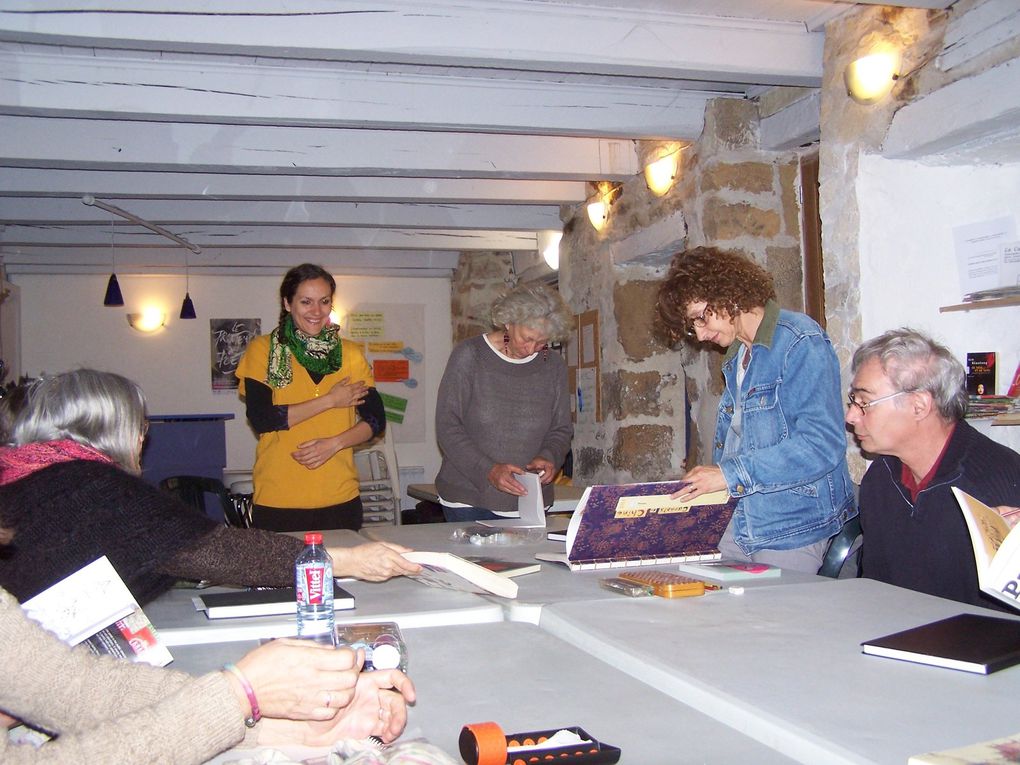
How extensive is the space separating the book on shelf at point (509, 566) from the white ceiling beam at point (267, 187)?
11.0ft

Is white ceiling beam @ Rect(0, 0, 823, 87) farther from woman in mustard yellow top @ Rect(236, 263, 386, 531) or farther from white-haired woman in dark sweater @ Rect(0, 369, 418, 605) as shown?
white-haired woman in dark sweater @ Rect(0, 369, 418, 605)

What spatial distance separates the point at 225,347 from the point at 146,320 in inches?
27.3

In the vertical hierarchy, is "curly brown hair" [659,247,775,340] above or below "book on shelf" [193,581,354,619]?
above

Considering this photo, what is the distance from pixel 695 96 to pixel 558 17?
109 cm

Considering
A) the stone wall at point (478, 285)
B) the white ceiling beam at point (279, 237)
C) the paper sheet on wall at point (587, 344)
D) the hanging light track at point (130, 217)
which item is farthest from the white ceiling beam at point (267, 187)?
the stone wall at point (478, 285)

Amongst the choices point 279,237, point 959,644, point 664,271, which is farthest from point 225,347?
point 959,644

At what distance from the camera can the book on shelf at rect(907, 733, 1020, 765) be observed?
3.16 feet

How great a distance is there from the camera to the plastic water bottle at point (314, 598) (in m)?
1.53

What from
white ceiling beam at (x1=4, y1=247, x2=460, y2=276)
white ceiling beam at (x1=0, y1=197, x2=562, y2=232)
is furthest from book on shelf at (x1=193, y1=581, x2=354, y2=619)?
white ceiling beam at (x1=4, y1=247, x2=460, y2=276)

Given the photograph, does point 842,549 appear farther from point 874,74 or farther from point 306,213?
point 306,213

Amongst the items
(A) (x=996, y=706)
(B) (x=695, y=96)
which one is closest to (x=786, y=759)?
(A) (x=996, y=706)

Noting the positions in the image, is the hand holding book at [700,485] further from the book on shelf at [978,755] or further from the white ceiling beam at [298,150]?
the white ceiling beam at [298,150]

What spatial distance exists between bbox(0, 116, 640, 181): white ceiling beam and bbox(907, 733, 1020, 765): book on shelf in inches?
153

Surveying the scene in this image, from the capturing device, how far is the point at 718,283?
2396 millimetres
